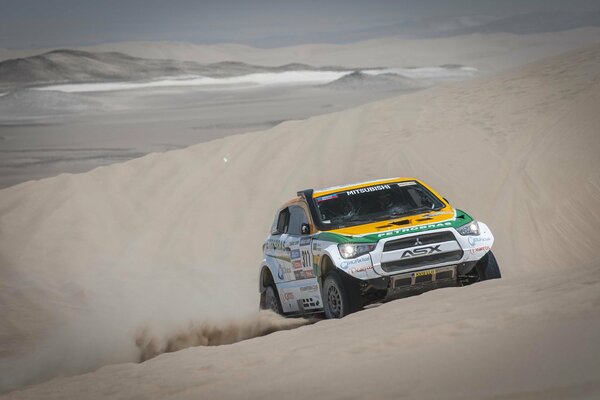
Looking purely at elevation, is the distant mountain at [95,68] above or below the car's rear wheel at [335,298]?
above

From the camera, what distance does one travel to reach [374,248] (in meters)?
10.8

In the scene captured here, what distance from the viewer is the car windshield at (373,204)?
11.8m

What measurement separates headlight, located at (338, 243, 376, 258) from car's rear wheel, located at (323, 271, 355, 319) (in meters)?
0.24

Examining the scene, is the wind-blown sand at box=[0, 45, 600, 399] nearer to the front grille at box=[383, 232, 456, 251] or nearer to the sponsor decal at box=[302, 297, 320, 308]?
the front grille at box=[383, 232, 456, 251]

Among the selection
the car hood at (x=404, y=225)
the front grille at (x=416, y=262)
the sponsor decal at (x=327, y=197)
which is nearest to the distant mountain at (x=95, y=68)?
the sponsor decal at (x=327, y=197)

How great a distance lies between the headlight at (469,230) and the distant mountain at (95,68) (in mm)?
68416

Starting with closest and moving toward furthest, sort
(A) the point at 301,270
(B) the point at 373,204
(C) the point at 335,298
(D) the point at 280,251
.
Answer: (C) the point at 335,298 < (A) the point at 301,270 < (B) the point at 373,204 < (D) the point at 280,251

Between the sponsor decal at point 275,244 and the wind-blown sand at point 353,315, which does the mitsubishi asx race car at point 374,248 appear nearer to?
the sponsor decal at point 275,244

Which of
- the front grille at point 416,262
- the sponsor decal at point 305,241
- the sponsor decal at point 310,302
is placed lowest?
the sponsor decal at point 310,302

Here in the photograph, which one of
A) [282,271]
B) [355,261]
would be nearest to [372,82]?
[282,271]

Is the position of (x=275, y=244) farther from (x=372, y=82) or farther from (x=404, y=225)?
(x=372, y=82)

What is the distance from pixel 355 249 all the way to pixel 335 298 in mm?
592

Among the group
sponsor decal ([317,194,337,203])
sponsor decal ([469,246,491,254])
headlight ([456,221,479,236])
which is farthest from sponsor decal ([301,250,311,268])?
sponsor decal ([469,246,491,254])

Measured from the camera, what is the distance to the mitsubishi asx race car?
10.8 metres
